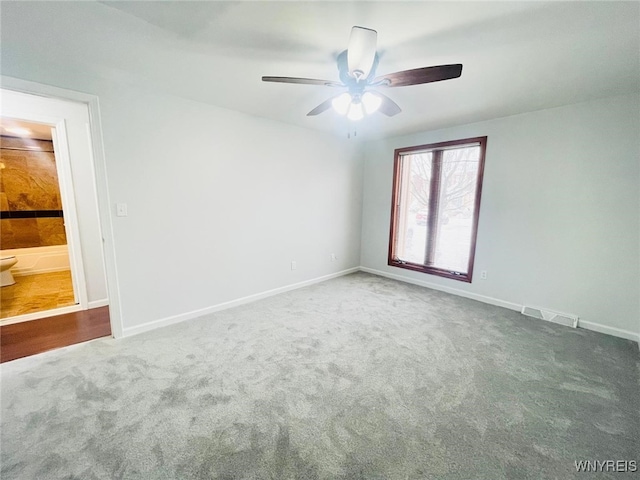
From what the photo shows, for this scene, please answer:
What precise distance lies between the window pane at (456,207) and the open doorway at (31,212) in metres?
5.64

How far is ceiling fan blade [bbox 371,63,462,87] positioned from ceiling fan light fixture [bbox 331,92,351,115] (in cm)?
24

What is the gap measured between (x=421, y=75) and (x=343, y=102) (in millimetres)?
619

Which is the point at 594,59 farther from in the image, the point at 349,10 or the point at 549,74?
the point at 349,10

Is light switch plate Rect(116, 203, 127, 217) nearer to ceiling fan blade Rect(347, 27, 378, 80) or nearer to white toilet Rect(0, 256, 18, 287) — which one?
ceiling fan blade Rect(347, 27, 378, 80)

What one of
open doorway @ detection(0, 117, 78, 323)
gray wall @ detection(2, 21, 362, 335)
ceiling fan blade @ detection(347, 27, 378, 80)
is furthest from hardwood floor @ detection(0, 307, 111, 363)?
ceiling fan blade @ detection(347, 27, 378, 80)

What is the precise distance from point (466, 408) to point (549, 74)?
2629 millimetres

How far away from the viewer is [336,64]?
2.00 m

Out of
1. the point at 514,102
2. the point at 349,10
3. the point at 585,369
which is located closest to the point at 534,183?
the point at 514,102

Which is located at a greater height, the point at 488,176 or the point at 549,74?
the point at 549,74

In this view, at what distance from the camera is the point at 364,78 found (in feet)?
5.71

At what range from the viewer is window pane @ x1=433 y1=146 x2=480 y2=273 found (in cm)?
355

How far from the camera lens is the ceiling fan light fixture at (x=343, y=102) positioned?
1990 millimetres

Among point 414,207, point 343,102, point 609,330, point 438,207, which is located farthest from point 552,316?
point 343,102

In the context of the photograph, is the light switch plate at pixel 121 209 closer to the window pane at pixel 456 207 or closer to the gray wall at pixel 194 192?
the gray wall at pixel 194 192
